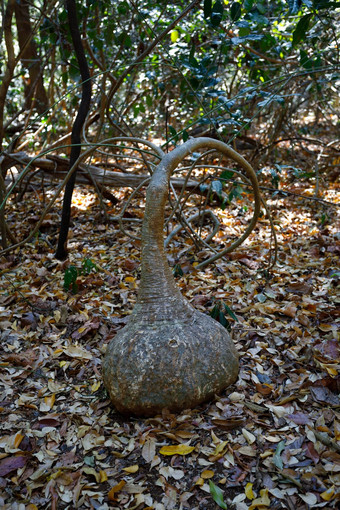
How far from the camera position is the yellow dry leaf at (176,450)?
→ 5.24ft

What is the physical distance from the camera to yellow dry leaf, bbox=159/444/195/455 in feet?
5.24

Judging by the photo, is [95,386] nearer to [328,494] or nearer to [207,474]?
[207,474]

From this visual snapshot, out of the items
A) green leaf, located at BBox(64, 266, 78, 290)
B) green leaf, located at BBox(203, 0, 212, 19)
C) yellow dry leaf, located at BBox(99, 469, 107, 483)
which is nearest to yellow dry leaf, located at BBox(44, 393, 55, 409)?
yellow dry leaf, located at BBox(99, 469, 107, 483)

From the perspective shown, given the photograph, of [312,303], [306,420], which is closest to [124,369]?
[306,420]

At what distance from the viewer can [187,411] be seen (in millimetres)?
1747

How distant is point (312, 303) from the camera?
256 cm

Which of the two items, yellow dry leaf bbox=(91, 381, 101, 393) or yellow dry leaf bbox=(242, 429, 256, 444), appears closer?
yellow dry leaf bbox=(242, 429, 256, 444)

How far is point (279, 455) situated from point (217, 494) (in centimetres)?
28

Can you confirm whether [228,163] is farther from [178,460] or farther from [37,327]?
[178,460]

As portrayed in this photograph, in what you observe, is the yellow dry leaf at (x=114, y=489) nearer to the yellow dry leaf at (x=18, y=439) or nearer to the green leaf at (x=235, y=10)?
the yellow dry leaf at (x=18, y=439)

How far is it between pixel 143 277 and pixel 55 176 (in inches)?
98.8

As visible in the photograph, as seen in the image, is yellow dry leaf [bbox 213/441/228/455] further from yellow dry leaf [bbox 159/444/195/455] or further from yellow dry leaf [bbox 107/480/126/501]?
yellow dry leaf [bbox 107/480/126/501]

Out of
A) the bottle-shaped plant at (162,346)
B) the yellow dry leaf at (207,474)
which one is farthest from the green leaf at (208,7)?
the yellow dry leaf at (207,474)

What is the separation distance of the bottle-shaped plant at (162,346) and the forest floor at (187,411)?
0.09m
